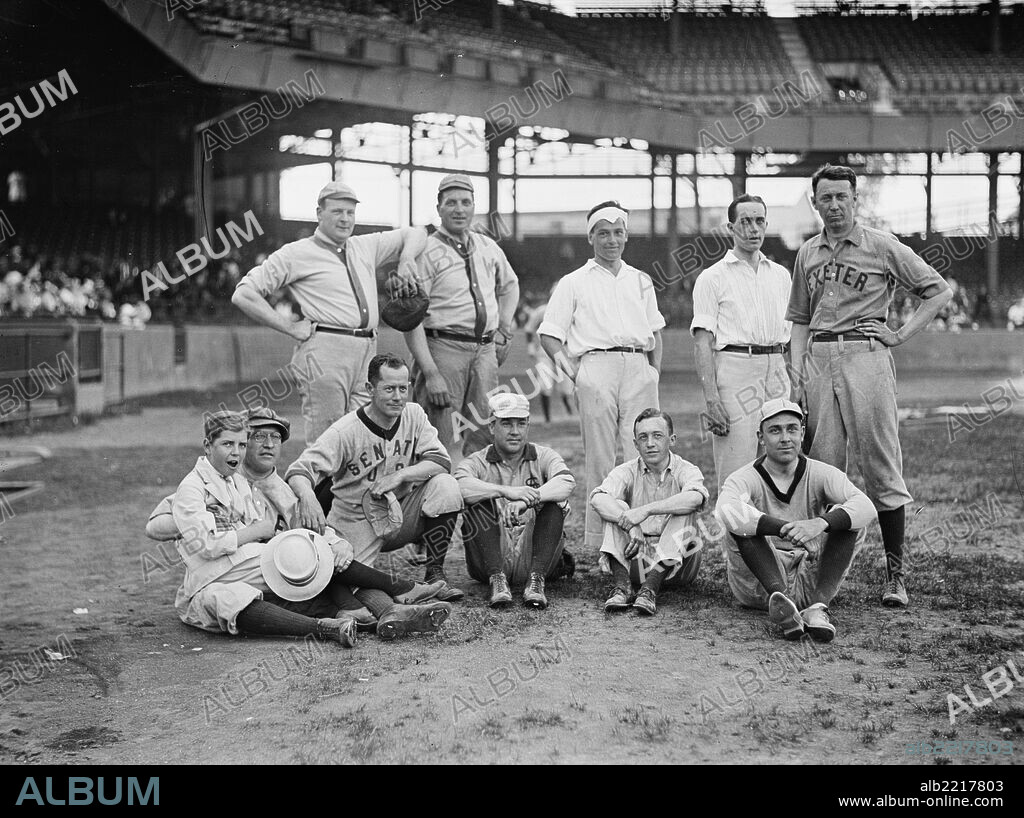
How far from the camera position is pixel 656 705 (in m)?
3.86

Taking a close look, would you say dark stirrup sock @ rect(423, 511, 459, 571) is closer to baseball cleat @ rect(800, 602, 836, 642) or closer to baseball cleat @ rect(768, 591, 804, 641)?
baseball cleat @ rect(768, 591, 804, 641)

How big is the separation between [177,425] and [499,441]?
9.74m

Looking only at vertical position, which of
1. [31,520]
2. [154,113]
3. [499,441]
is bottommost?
[31,520]

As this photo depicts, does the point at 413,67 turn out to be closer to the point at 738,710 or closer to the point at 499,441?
the point at 499,441

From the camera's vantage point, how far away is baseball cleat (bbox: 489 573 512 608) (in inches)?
202

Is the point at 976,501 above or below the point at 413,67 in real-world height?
below

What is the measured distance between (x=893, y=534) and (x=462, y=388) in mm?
2481

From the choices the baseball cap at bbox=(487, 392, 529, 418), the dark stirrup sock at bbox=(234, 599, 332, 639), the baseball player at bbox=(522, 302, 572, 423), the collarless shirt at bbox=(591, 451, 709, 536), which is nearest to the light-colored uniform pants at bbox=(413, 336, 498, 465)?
the baseball cap at bbox=(487, 392, 529, 418)

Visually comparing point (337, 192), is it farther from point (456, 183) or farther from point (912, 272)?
point (912, 272)

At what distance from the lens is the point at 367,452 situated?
18.0 feet

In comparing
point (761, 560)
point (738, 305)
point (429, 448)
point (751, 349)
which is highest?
point (738, 305)

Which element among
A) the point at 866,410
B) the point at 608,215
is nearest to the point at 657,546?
the point at 866,410

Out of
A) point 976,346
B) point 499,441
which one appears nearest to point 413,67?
point 976,346

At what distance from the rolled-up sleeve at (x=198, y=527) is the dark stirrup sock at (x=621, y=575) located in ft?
5.94
